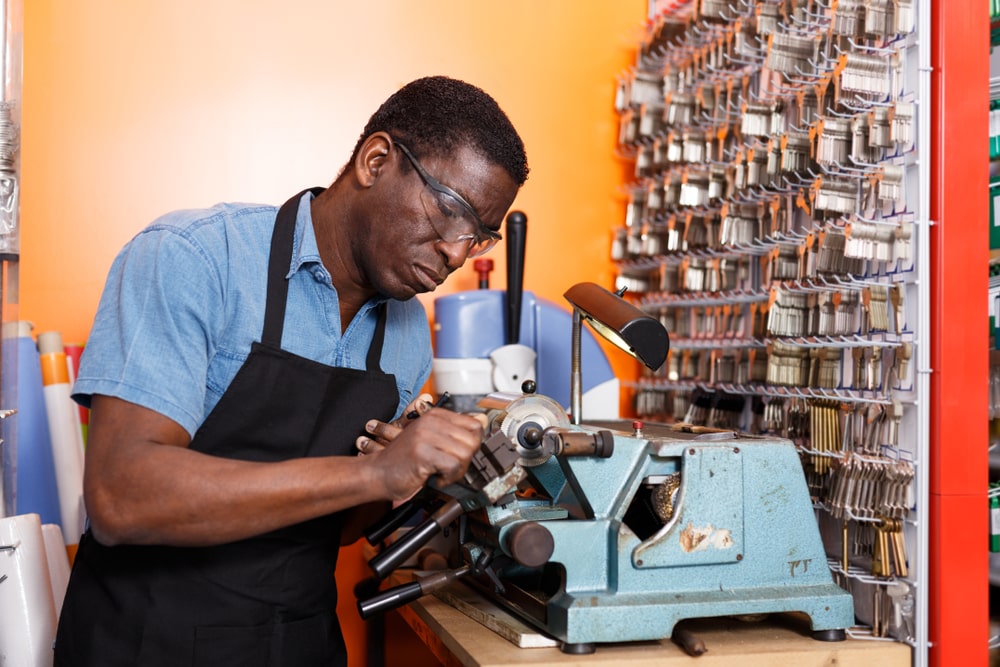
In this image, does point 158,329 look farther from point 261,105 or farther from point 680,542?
point 261,105

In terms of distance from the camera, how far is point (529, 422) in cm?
162

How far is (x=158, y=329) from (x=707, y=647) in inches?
41.0

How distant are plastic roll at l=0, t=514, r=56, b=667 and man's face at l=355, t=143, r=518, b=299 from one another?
3.06 feet

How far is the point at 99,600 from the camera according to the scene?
5.17 ft

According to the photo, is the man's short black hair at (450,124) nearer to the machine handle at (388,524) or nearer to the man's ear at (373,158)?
the man's ear at (373,158)

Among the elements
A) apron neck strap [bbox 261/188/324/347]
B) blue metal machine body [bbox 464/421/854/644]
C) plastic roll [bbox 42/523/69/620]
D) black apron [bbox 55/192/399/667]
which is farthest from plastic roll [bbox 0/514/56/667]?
blue metal machine body [bbox 464/421/854/644]

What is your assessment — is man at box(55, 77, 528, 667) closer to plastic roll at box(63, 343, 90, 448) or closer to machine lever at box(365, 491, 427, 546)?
machine lever at box(365, 491, 427, 546)

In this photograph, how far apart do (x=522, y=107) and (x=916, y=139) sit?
1.43 meters

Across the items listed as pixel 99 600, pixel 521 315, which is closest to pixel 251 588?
pixel 99 600

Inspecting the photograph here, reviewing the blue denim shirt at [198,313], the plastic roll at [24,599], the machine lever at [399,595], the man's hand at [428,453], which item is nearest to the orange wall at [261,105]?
the plastic roll at [24,599]

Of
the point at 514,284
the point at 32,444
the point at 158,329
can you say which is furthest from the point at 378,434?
the point at 32,444

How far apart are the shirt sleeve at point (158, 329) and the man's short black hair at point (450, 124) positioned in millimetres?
353

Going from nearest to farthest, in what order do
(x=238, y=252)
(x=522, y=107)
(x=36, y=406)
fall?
(x=238, y=252) → (x=36, y=406) → (x=522, y=107)

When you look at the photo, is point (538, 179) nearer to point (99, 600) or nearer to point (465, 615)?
point (465, 615)
